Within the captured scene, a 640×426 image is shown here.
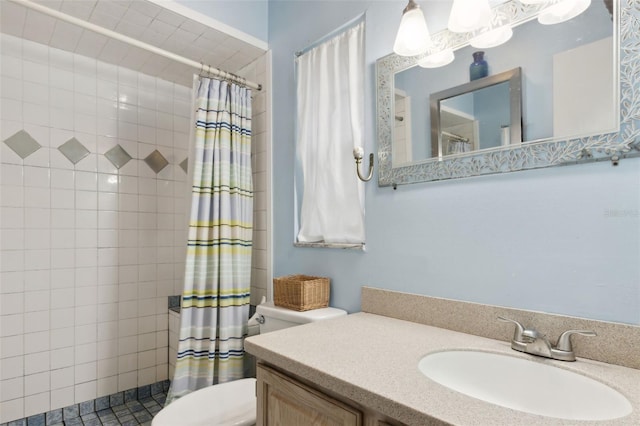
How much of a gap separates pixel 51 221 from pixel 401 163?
6.47 ft

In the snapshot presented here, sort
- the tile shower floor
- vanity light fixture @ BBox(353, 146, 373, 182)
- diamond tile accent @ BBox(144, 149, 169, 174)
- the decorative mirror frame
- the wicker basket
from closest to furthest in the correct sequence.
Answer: the decorative mirror frame
vanity light fixture @ BBox(353, 146, 373, 182)
the wicker basket
the tile shower floor
diamond tile accent @ BBox(144, 149, 169, 174)

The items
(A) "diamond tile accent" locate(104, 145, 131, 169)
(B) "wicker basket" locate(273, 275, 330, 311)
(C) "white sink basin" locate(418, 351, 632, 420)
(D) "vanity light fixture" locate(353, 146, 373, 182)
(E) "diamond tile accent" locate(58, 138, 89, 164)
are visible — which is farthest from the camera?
(A) "diamond tile accent" locate(104, 145, 131, 169)

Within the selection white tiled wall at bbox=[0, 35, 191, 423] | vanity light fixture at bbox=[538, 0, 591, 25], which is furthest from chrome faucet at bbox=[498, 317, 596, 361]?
white tiled wall at bbox=[0, 35, 191, 423]

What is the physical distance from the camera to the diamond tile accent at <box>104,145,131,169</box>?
2.26m

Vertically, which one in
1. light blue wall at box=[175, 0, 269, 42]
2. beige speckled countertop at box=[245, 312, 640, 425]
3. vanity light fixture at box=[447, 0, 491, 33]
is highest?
light blue wall at box=[175, 0, 269, 42]

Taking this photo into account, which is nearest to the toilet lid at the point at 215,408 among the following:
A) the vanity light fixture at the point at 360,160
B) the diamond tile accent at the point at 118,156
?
the vanity light fixture at the point at 360,160

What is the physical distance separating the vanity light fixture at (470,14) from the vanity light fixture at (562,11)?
0.49 ft

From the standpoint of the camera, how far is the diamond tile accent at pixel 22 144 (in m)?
1.94

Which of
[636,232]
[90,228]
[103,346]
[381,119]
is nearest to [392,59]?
[381,119]

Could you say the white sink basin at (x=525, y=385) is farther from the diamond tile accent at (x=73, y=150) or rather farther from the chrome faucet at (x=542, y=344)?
the diamond tile accent at (x=73, y=150)

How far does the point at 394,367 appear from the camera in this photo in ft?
2.90

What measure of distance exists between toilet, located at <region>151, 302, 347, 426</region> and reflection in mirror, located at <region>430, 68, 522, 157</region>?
838mm

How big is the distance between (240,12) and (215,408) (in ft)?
6.58

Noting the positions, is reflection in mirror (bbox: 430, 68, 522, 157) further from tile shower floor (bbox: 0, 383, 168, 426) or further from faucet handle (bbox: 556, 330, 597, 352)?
tile shower floor (bbox: 0, 383, 168, 426)
